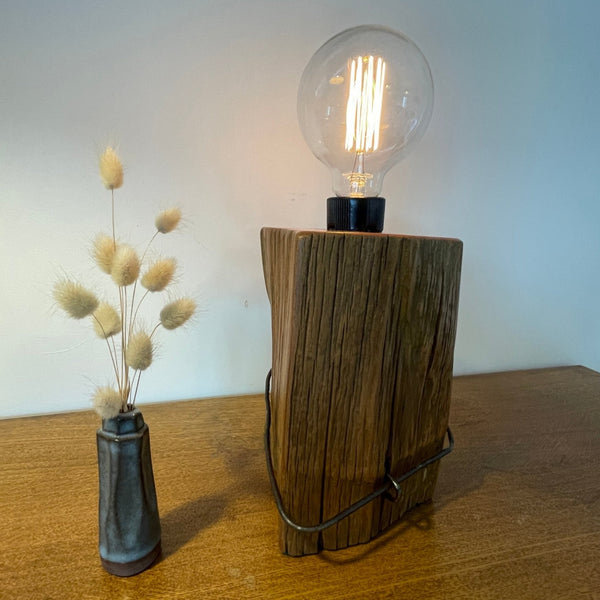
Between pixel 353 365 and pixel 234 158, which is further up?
pixel 234 158

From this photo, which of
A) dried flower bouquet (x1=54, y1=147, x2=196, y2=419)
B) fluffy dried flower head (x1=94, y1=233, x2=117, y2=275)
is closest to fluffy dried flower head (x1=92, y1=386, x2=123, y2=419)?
dried flower bouquet (x1=54, y1=147, x2=196, y2=419)

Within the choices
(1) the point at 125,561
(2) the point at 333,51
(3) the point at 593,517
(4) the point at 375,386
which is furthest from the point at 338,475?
(2) the point at 333,51

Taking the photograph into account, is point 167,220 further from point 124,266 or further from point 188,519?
point 188,519

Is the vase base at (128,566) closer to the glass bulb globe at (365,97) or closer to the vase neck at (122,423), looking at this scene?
the vase neck at (122,423)

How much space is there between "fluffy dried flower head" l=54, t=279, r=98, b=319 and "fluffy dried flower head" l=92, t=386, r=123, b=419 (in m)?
0.07

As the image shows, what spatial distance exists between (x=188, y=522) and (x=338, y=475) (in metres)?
0.18

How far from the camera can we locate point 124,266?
0.99 ft

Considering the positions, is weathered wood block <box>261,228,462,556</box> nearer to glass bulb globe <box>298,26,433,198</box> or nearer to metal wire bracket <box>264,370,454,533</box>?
metal wire bracket <box>264,370,454,533</box>

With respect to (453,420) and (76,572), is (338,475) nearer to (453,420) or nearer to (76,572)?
(76,572)

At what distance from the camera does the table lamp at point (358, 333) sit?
0.33 meters

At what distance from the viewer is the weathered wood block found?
1.06 ft

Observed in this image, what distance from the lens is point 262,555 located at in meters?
0.36

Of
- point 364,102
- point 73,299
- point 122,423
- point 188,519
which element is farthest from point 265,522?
point 364,102

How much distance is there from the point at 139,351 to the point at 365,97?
39 cm
